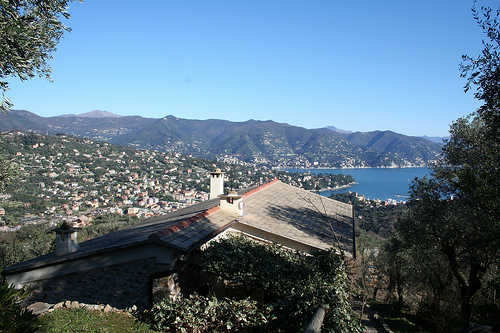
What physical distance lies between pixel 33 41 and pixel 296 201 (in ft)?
49.0

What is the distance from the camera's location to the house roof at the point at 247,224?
9.25 m

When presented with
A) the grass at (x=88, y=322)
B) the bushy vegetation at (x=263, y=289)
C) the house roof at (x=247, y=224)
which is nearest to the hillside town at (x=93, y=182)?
the house roof at (x=247, y=224)

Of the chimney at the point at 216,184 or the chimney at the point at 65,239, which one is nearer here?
the chimney at the point at 65,239

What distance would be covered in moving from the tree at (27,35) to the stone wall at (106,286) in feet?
15.1

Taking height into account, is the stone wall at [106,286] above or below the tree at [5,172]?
below

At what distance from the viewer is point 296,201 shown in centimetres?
2022

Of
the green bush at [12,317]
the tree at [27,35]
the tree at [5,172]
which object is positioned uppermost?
the tree at [27,35]

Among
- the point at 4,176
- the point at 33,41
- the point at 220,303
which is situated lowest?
the point at 220,303

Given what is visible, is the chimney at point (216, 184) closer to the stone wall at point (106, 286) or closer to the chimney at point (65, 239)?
the chimney at point (65, 239)

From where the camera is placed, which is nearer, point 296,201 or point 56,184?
point 296,201

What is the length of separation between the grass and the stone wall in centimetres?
114

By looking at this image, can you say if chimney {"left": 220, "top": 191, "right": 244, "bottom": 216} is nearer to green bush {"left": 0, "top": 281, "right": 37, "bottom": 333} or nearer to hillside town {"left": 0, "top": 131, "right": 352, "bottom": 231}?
green bush {"left": 0, "top": 281, "right": 37, "bottom": 333}

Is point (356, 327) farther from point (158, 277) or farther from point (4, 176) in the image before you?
point (4, 176)

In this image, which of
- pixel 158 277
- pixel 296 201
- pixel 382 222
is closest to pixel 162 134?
pixel 382 222
